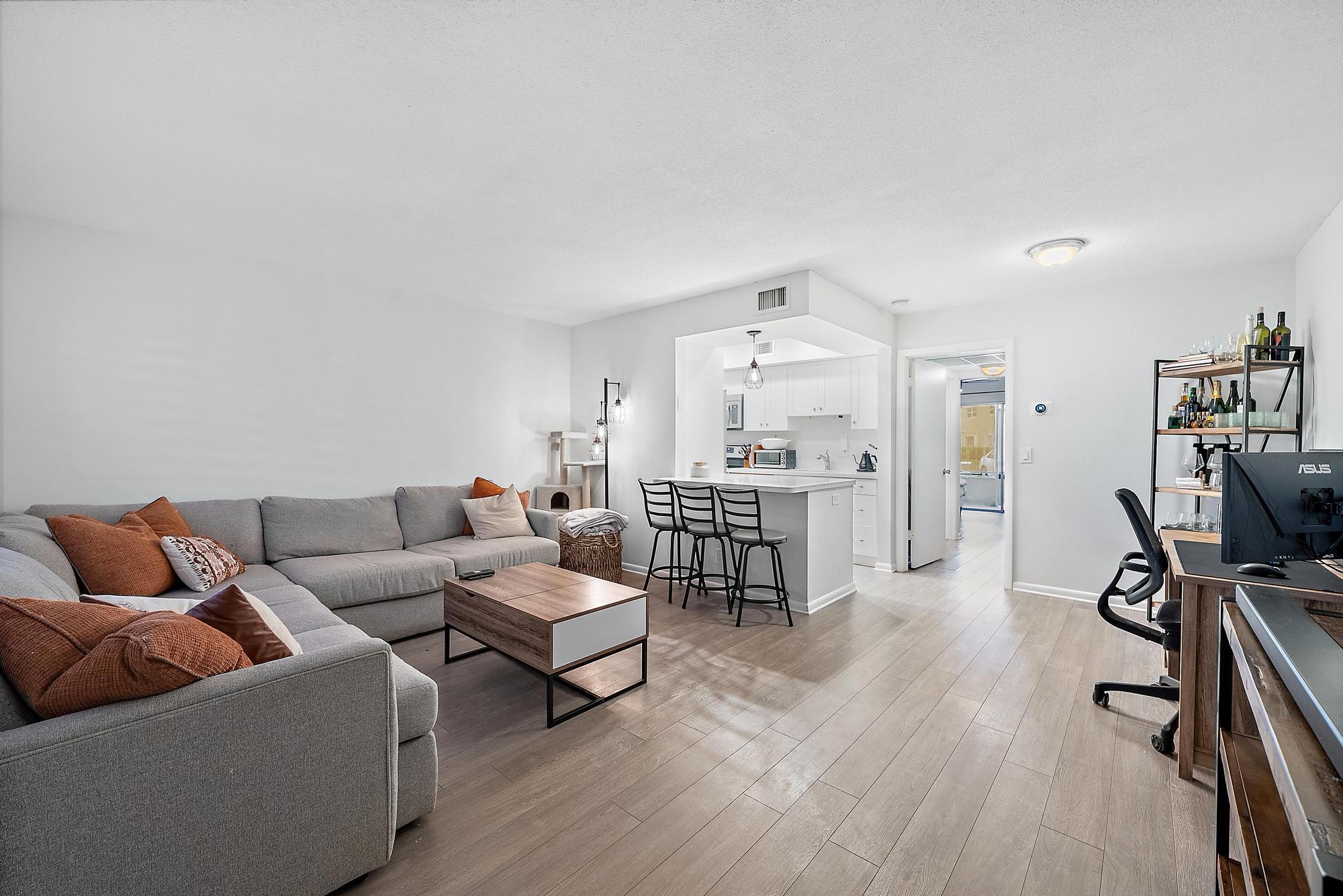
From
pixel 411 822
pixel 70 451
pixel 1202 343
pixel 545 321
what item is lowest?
pixel 411 822

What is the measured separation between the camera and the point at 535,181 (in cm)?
259

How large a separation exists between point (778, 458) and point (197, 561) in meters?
5.39

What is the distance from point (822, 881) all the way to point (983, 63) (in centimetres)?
250

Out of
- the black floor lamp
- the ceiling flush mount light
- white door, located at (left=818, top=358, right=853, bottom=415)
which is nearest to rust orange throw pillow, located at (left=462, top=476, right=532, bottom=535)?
the black floor lamp

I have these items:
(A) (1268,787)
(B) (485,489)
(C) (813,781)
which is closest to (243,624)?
(C) (813,781)

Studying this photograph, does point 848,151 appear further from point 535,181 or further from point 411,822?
point 411,822

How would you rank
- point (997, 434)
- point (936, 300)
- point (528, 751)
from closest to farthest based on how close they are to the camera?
point (528, 751), point (936, 300), point (997, 434)

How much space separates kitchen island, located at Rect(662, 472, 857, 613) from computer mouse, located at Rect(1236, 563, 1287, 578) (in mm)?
2221

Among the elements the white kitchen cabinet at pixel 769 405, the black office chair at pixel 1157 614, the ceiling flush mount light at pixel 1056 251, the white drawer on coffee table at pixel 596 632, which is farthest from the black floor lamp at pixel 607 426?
the black office chair at pixel 1157 614

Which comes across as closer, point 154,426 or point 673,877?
point 673,877

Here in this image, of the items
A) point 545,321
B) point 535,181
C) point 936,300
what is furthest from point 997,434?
point 535,181

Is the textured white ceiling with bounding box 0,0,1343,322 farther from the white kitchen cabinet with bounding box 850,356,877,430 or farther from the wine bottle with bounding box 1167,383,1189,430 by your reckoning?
the white kitchen cabinet with bounding box 850,356,877,430

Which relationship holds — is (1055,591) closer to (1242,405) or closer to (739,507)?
(1242,405)

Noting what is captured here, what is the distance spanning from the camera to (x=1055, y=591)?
4.39m
